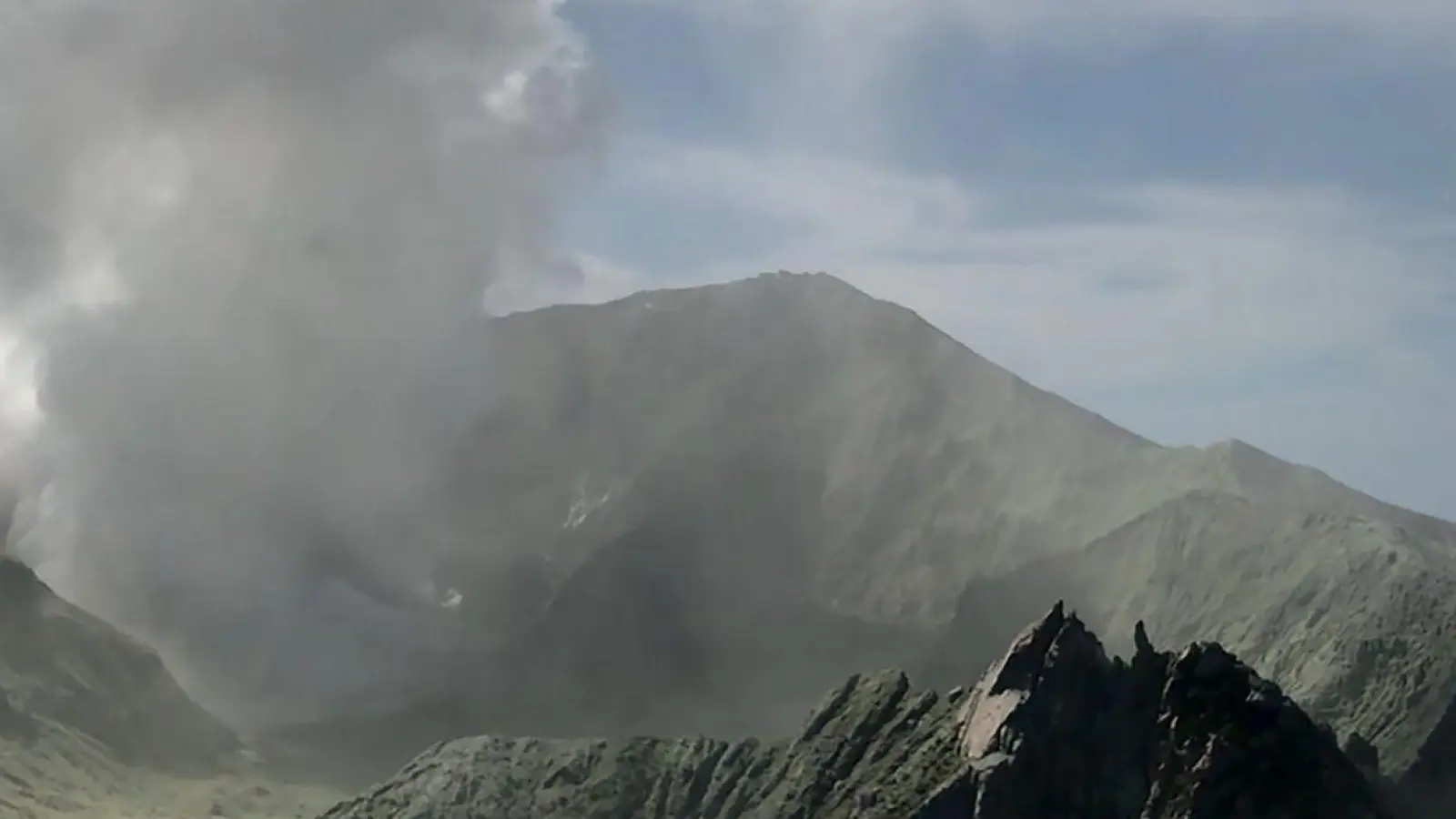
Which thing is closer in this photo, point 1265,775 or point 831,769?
point 1265,775

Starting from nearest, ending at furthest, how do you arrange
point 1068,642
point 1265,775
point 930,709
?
point 1265,775 → point 1068,642 → point 930,709

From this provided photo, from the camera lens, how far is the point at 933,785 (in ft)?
550

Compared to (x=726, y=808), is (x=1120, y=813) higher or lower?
lower

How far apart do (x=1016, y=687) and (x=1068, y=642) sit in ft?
23.9

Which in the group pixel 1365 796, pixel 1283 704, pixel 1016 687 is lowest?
pixel 1365 796

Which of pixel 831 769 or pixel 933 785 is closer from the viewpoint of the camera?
pixel 933 785

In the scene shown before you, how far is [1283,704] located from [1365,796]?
11.5 meters

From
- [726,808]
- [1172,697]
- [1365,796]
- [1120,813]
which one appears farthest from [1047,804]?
[726,808]

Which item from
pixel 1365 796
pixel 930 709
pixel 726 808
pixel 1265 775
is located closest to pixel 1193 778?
pixel 1265 775

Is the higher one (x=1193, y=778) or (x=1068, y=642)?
(x=1068, y=642)

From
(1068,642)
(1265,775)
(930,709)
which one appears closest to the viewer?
(1265,775)

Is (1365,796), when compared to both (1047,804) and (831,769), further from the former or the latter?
(831,769)

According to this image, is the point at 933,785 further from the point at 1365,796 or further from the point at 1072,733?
the point at 1365,796

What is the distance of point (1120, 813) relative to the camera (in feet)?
524
